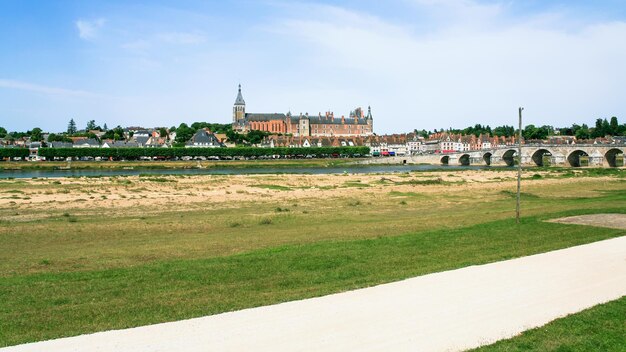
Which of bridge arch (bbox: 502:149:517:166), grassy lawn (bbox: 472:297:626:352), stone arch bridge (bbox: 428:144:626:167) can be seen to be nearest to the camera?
grassy lawn (bbox: 472:297:626:352)

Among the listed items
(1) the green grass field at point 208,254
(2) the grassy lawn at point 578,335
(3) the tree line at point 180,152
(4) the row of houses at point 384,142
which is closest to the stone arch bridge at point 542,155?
(3) the tree line at point 180,152

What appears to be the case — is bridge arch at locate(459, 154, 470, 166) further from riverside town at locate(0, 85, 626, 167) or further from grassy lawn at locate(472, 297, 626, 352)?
grassy lawn at locate(472, 297, 626, 352)

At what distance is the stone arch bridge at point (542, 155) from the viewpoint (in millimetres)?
99500

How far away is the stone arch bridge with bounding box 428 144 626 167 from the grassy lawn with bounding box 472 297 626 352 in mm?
99218

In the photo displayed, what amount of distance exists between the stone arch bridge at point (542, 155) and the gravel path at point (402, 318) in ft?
319

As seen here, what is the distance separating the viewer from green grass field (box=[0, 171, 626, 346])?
10.3 metres

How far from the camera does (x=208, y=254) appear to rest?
16.4 metres

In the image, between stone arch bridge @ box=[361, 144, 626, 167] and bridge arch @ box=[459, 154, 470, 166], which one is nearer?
stone arch bridge @ box=[361, 144, 626, 167]

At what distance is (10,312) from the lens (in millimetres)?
9961

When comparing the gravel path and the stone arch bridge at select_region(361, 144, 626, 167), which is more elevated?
the gravel path

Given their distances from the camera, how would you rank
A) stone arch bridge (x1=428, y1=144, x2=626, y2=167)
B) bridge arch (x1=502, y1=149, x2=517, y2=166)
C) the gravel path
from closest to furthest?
the gravel path → stone arch bridge (x1=428, y1=144, x2=626, y2=167) → bridge arch (x1=502, y1=149, x2=517, y2=166)

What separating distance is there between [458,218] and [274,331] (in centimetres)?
1828

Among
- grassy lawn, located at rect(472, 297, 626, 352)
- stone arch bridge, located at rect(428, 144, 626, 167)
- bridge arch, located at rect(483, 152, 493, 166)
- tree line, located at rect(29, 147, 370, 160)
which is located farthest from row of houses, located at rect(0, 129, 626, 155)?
grassy lawn, located at rect(472, 297, 626, 352)

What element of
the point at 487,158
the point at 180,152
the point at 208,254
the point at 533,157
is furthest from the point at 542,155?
the point at 208,254
